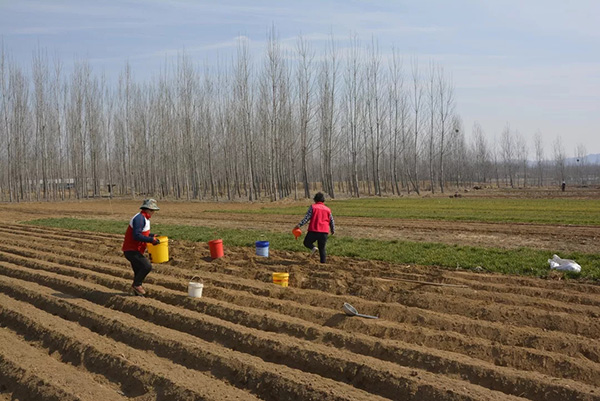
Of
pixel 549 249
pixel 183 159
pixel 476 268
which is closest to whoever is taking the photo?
pixel 476 268

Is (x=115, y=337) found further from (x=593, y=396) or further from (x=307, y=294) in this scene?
(x=593, y=396)

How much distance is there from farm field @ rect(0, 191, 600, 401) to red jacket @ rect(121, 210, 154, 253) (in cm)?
92

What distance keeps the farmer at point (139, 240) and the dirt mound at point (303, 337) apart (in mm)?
503

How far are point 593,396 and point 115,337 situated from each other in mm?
→ 5776

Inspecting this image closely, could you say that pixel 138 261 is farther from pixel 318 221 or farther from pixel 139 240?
pixel 318 221

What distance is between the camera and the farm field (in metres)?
5.36

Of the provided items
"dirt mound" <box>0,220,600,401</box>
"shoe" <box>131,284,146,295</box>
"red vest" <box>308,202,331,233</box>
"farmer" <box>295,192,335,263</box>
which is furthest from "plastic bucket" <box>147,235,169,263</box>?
"red vest" <box>308,202,331,233</box>

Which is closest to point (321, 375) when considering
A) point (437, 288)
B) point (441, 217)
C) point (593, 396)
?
point (593, 396)

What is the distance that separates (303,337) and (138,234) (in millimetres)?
3559

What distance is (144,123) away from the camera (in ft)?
196

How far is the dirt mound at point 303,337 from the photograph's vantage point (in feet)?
17.5

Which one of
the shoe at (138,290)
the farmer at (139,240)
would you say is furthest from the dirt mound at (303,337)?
the farmer at (139,240)

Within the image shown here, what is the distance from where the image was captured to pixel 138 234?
347 inches

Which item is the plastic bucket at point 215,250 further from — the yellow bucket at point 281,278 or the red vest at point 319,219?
the yellow bucket at point 281,278
